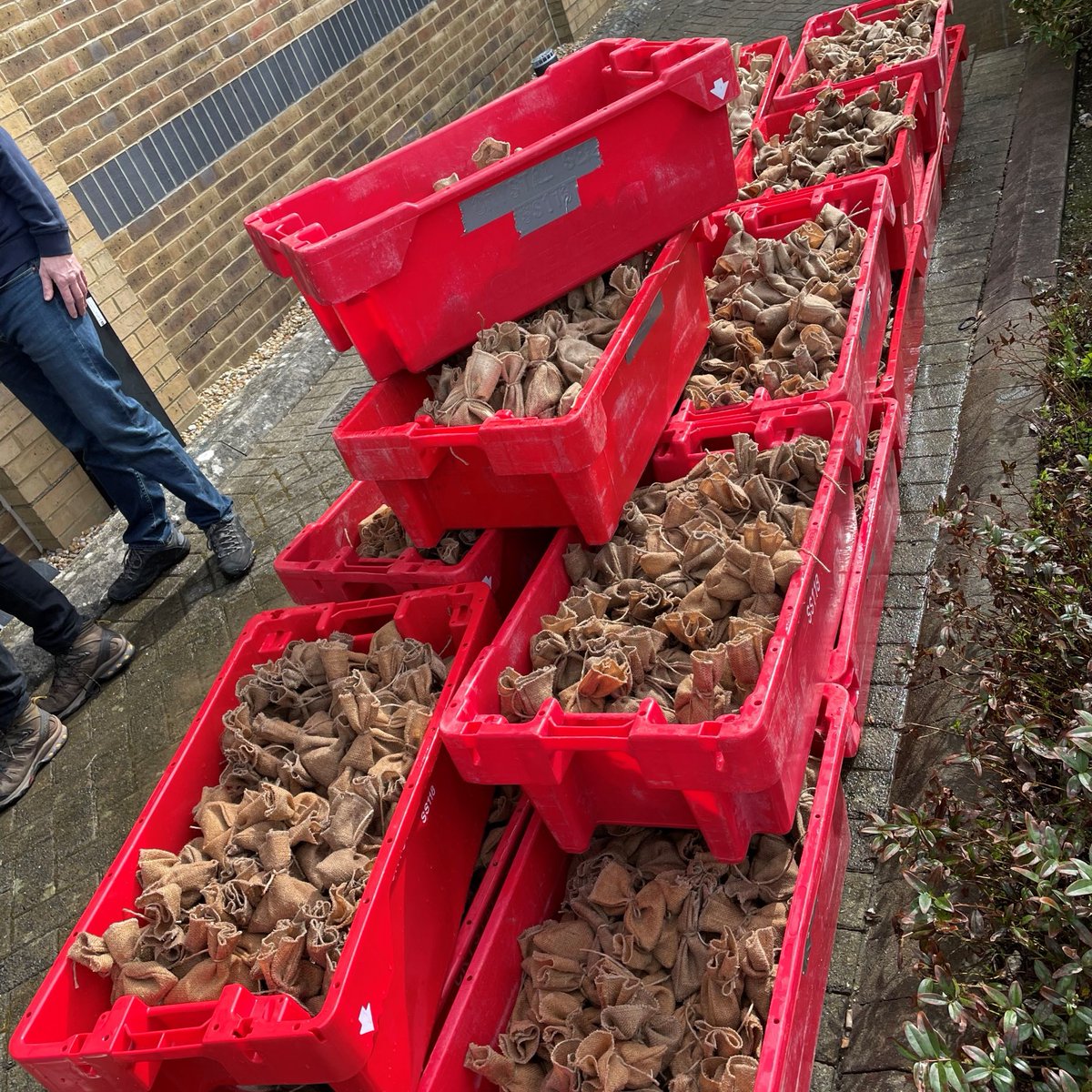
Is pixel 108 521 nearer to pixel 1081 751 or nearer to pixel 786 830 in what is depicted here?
pixel 786 830

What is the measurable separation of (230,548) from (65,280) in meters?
1.36

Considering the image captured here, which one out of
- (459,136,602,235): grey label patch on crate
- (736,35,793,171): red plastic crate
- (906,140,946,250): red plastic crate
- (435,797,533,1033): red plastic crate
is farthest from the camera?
(736,35,793,171): red plastic crate

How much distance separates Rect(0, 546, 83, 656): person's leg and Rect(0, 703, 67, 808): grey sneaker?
0.29m

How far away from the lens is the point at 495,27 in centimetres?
970

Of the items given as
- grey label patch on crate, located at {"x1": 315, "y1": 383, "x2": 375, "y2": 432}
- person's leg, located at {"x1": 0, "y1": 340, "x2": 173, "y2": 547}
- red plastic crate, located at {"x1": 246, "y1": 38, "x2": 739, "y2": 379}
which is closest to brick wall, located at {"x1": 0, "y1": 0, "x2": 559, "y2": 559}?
person's leg, located at {"x1": 0, "y1": 340, "x2": 173, "y2": 547}

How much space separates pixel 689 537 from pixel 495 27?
8304 millimetres

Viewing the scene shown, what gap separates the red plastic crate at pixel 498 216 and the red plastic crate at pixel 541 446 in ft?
0.66

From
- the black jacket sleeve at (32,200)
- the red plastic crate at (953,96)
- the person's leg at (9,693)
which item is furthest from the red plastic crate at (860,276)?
the person's leg at (9,693)

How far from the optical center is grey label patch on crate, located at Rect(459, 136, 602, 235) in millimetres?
3121

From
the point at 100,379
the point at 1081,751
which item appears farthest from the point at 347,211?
the point at 1081,751

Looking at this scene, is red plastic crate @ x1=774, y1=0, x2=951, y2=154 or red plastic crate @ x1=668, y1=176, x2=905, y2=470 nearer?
red plastic crate @ x1=668, y1=176, x2=905, y2=470

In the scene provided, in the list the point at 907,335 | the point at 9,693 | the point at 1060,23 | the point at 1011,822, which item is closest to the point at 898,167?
the point at 907,335

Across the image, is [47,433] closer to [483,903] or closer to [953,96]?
[483,903]

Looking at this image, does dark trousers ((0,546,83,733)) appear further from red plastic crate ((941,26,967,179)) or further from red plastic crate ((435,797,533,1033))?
red plastic crate ((941,26,967,179))
